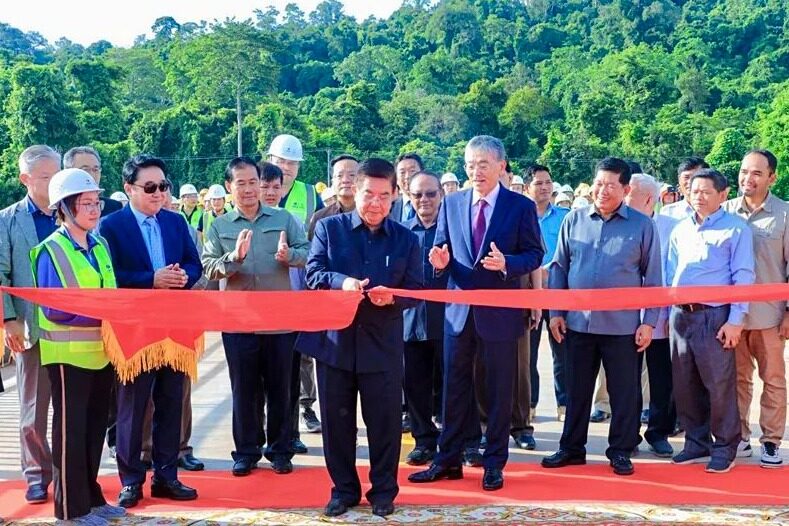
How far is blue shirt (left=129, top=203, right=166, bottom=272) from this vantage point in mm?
4914

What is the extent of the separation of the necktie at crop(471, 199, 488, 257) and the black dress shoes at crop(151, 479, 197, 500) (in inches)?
77.5

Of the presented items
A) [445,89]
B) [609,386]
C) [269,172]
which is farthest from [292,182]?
[445,89]

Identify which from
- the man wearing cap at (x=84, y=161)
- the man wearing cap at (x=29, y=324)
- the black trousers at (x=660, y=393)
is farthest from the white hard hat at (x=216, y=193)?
the black trousers at (x=660, y=393)

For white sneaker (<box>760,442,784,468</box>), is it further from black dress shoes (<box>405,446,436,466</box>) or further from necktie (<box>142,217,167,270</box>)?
necktie (<box>142,217,167,270</box>)

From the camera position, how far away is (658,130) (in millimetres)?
50125

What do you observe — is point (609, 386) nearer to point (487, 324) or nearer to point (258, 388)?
point (487, 324)

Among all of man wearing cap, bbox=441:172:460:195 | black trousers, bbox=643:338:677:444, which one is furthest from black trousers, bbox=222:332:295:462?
man wearing cap, bbox=441:172:460:195

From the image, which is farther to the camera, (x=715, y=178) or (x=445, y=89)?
(x=445, y=89)

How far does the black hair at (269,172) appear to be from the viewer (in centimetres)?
575

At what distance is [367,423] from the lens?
459 cm

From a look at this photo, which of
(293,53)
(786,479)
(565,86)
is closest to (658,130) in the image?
(565,86)

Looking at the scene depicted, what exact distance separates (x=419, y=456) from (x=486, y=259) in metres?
1.39

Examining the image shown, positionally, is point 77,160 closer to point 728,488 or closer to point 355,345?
point 355,345

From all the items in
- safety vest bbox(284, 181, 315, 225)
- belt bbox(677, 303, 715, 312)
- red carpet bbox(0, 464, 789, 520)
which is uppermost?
safety vest bbox(284, 181, 315, 225)
